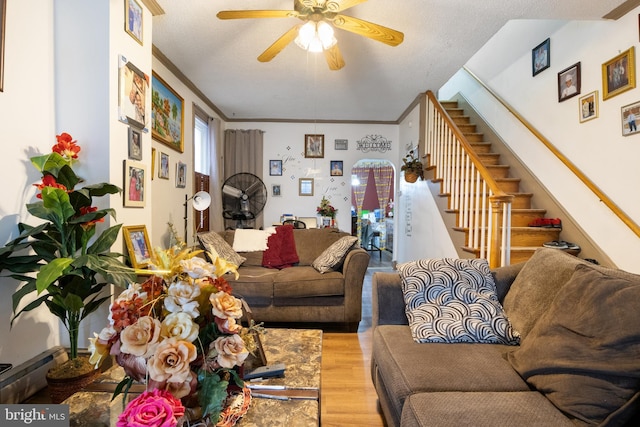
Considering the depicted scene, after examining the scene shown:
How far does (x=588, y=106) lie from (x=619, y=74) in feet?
1.10

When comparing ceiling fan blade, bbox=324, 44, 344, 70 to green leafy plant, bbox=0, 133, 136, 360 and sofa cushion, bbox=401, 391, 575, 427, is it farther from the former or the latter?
sofa cushion, bbox=401, 391, 575, 427

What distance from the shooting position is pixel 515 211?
3.18 meters

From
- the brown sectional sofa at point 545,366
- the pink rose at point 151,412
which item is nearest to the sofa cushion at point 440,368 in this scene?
the brown sectional sofa at point 545,366

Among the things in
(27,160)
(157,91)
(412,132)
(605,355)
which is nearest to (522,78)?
(412,132)

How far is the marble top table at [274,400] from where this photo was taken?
85 centimetres

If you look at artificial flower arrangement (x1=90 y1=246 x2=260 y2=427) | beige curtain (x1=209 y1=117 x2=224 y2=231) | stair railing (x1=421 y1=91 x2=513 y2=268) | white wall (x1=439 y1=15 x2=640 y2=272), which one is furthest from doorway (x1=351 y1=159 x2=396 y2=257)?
artificial flower arrangement (x1=90 y1=246 x2=260 y2=427)

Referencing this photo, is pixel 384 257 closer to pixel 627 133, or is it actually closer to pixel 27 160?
pixel 627 133

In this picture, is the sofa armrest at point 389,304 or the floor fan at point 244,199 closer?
the sofa armrest at point 389,304

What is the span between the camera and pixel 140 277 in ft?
5.71

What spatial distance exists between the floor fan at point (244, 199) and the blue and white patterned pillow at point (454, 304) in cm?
347

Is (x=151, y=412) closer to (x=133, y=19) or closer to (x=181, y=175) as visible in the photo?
(x=133, y=19)

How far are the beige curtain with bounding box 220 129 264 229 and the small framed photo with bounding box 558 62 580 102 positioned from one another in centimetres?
417

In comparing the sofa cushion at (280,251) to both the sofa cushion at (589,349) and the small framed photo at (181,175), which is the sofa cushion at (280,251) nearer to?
the small framed photo at (181,175)

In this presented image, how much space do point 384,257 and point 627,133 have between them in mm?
4878
